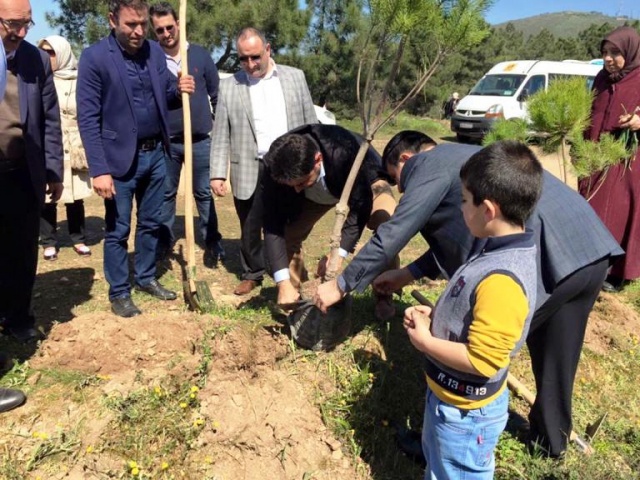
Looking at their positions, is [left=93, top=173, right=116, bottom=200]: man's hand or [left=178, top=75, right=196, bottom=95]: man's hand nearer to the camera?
[left=93, top=173, right=116, bottom=200]: man's hand

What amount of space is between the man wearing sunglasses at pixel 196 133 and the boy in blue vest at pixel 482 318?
2.75 m

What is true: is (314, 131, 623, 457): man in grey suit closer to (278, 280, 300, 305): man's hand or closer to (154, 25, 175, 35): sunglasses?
(278, 280, 300, 305): man's hand

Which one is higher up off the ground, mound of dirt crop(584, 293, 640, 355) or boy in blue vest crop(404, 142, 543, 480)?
boy in blue vest crop(404, 142, 543, 480)

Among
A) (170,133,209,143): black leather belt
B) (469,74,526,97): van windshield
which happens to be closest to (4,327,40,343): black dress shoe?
(170,133,209,143): black leather belt

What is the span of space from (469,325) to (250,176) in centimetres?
235

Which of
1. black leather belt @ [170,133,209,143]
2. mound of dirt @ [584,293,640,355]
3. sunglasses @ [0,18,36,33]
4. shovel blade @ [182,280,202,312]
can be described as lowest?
mound of dirt @ [584,293,640,355]

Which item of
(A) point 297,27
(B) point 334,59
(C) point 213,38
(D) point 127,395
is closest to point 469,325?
(D) point 127,395

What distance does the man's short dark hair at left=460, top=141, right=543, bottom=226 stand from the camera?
4.92 feet

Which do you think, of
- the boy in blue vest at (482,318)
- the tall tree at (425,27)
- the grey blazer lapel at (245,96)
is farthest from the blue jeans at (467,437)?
the grey blazer lapel at (245,96)

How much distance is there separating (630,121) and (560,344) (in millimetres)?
2327

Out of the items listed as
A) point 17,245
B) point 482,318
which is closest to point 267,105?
point 17,245

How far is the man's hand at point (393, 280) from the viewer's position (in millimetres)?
2574

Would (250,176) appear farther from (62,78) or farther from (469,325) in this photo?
(469,325)

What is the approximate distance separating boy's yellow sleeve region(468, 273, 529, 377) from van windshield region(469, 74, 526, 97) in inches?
523
